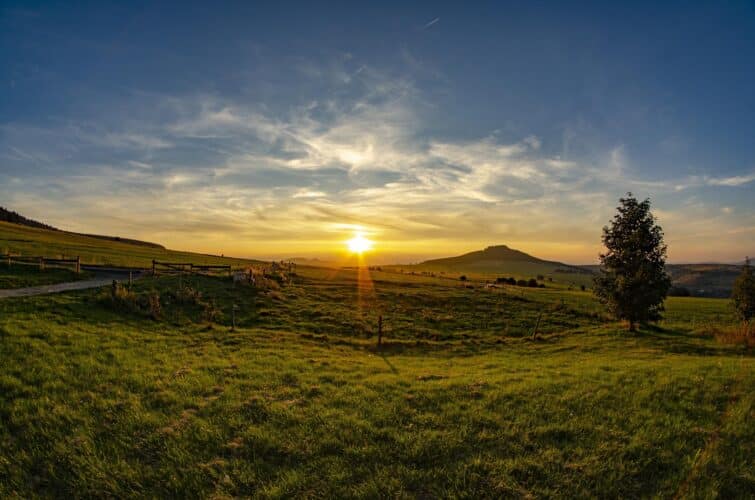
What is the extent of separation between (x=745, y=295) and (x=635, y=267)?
10632mm

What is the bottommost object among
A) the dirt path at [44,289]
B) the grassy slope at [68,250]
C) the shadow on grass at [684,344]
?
the shadow on grass at [684,344]

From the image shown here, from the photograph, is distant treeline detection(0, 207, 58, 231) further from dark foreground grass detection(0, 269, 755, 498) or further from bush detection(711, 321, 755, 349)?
bush detection(711, 321, 755, 349)

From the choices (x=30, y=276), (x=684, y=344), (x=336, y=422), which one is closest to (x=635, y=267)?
(x=684, y=344)

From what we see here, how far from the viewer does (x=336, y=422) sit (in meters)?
9.94

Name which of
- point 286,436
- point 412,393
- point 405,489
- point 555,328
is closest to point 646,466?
point 405,489

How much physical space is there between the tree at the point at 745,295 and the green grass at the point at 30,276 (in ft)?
208

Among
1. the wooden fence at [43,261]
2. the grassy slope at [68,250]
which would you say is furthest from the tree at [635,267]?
the grassy slope at [68,250]

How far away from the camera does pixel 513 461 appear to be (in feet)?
26.1

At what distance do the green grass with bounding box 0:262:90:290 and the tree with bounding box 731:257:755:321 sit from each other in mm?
63368

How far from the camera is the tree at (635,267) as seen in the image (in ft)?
105

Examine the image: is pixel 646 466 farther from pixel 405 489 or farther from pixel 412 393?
pixel 412 393

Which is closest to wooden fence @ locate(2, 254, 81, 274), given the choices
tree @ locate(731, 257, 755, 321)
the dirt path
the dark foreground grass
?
the dirt path

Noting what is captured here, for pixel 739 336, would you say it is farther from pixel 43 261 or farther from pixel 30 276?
pixel 43 261

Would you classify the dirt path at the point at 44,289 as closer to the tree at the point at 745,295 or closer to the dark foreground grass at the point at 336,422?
the dark foreground grass at the point at 336,422
